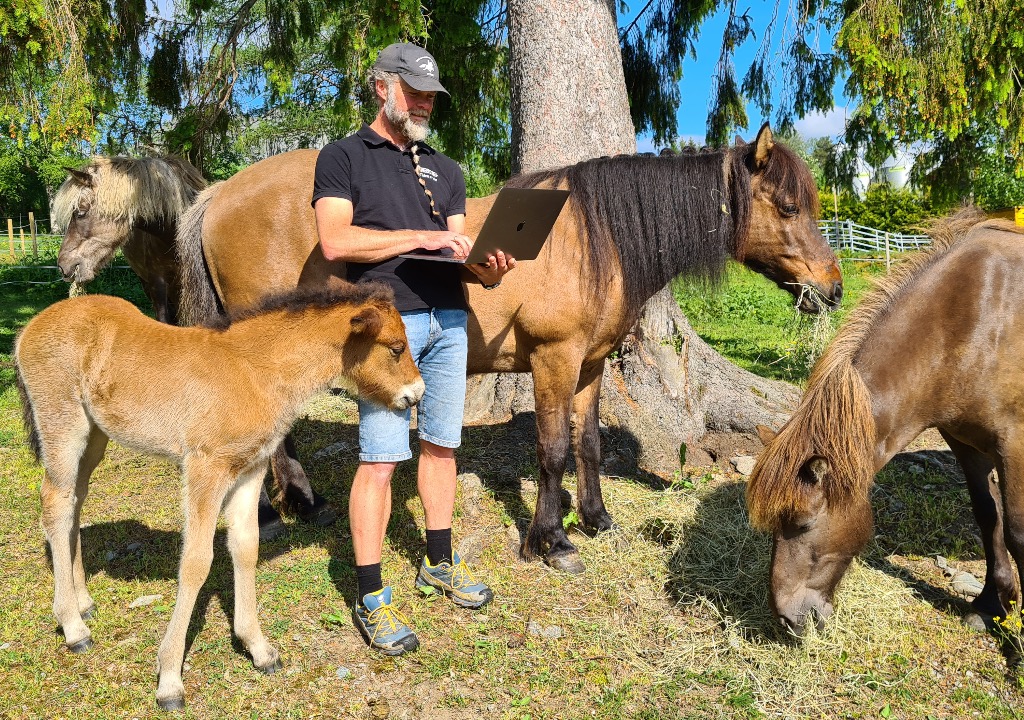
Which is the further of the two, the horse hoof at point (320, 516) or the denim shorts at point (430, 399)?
the horse hoof at point (320, 516)

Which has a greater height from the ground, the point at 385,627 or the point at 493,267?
the point at 493,267

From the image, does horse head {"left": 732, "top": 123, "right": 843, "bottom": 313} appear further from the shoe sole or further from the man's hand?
the shoe sole

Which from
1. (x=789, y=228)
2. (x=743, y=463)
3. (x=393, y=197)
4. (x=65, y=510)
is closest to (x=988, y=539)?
(x=743, y=463)

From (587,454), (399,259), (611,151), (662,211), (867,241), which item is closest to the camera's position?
(399,259)

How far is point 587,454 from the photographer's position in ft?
15.6

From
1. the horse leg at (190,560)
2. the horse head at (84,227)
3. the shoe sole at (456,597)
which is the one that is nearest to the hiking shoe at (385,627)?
the shoe sole at (456,597)

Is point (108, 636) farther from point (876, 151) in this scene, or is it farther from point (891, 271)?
point (876, 151)

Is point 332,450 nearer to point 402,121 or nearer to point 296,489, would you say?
point 296,489

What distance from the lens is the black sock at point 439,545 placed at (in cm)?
384

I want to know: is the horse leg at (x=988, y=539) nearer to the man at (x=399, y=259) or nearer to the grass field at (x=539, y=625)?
the grass field at (x=539, y=625)

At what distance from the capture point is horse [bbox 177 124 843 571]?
4.28 metres

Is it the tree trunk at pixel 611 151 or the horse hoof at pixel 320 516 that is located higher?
the tree trunk at pixel 611 151

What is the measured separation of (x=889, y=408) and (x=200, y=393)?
307cm

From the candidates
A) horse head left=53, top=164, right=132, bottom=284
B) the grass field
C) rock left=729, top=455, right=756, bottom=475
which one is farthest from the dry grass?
horse head left=53, top=164, right=132, bottom=284
